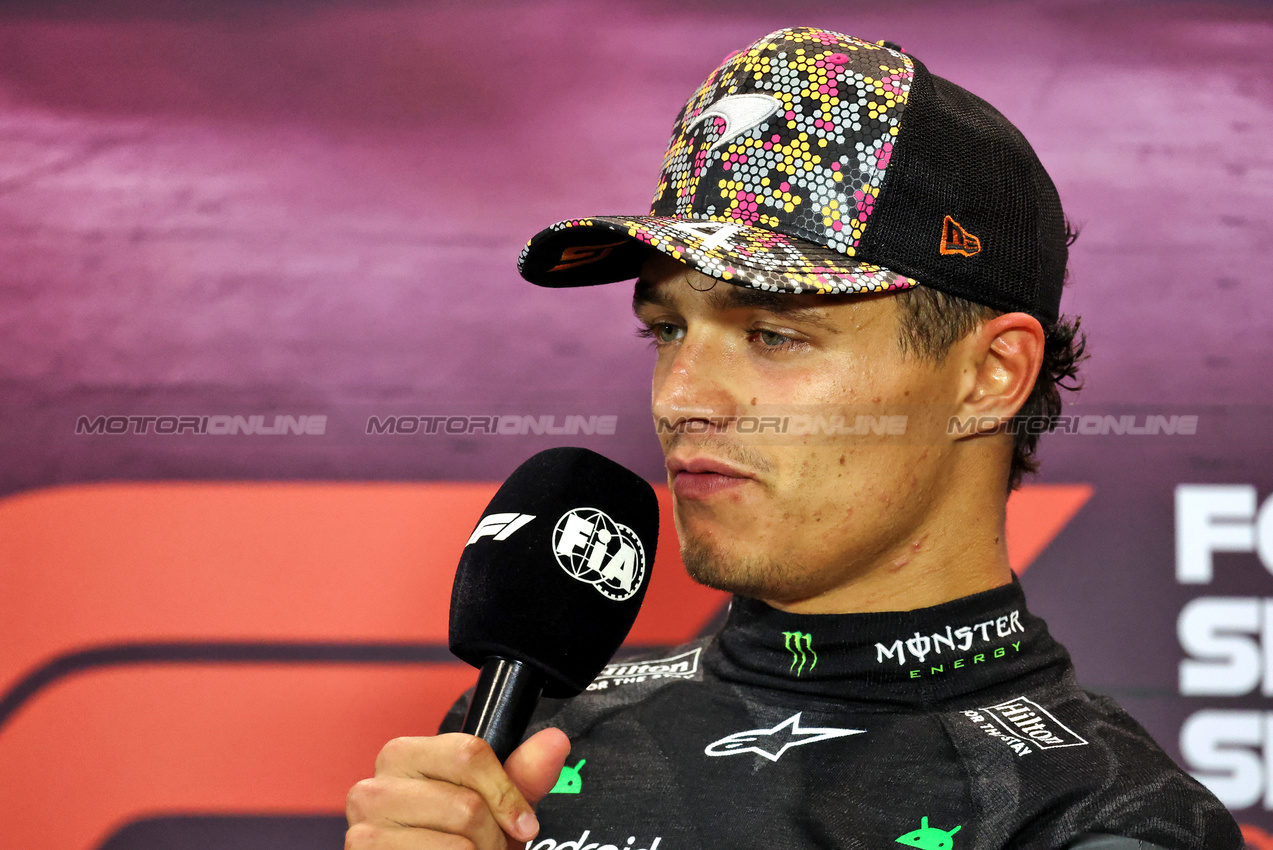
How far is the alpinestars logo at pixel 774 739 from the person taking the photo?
1.01 meters

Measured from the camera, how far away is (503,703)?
A: 2.49 ft

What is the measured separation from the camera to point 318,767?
65.1 inches

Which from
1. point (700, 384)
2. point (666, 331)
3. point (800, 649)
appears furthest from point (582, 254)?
point (800, 649)

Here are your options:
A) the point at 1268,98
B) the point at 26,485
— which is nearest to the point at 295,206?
the point at 26,485

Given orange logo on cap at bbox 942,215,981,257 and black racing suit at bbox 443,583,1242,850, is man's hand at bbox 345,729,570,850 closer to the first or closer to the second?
black racing suit at bbox 443,583,1242,850

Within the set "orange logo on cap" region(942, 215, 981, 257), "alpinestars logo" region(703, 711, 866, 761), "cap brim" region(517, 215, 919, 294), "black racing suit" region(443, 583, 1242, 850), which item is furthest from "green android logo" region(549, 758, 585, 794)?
→ "orange logo on cap" region(942, 215, 981, 257)

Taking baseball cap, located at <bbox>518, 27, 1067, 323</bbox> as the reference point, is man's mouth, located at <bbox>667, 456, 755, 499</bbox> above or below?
below

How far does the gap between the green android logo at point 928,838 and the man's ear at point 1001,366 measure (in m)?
0.38

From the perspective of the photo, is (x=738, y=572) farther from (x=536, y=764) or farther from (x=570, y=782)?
(x=536, y=764)

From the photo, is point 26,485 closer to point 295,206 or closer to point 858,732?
point 295,206

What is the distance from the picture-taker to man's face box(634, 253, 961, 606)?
100cm

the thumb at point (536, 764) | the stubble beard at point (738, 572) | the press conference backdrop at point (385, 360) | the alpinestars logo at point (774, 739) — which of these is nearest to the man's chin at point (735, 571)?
the stubble beard at point (738, 572)

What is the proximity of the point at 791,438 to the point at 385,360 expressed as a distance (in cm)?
88

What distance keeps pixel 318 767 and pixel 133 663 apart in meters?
0.32
